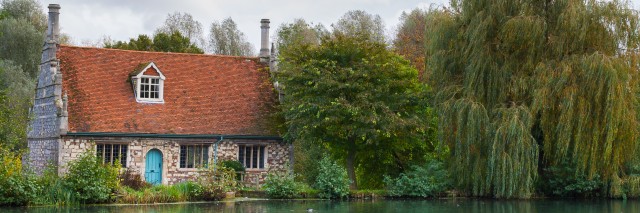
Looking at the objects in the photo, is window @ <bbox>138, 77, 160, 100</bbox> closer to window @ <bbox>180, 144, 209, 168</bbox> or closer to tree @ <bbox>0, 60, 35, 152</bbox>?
window @ <bbox>180, 144, 209, 168</bbox>

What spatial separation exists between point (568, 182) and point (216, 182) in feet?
42.1

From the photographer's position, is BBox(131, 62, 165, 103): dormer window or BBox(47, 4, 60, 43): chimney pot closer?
BBox(47, 4, 60, 43): chimney pot

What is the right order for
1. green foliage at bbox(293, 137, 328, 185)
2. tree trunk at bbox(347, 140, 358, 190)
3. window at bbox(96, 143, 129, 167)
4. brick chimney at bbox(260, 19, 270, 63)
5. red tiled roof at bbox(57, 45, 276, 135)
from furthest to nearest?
brick chimney at bbox(260, 19, 270, 63)
green foliage at bbox(293, 137, 328, 185)
tree trunk at bbox(347, 140, 358, 190)
red tiled roof at bbox(57, 45, 276, 135)
window at bbox(96, 143, 129, 167)

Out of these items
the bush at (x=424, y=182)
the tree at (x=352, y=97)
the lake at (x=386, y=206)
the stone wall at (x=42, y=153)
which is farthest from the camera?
the stone wall at (x=42, y=153)

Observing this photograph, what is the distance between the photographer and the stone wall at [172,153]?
106 feet

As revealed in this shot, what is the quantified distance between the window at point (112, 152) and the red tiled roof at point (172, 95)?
0.64 m

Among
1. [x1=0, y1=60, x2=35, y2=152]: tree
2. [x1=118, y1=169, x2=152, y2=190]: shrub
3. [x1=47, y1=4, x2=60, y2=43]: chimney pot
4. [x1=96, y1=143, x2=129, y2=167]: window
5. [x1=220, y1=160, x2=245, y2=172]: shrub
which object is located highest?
[x1=47, y1=4, x2=60, y2=43]: chimney pot

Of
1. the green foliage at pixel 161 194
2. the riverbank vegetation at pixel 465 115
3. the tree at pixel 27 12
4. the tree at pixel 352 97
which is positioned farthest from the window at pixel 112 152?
the tree at pixel 27 12

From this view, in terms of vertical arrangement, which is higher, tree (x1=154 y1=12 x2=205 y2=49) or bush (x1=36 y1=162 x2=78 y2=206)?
tree (x1=154 y1=12 x2=205 y2=49)

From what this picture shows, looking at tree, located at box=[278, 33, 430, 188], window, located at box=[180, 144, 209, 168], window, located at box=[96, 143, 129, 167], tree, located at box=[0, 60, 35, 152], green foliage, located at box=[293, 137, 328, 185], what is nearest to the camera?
tree, located at box=[0, 60, 35, 152]

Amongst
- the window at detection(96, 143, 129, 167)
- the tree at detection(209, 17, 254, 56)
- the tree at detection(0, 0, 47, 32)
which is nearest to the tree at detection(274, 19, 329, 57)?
the tree at detection(209, 17, 254, 56)

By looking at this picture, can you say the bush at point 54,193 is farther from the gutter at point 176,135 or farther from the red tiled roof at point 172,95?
the red tiled roof at point 172,95

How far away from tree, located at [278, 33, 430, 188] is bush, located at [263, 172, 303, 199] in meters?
2.04

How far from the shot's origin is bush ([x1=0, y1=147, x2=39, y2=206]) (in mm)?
26188
